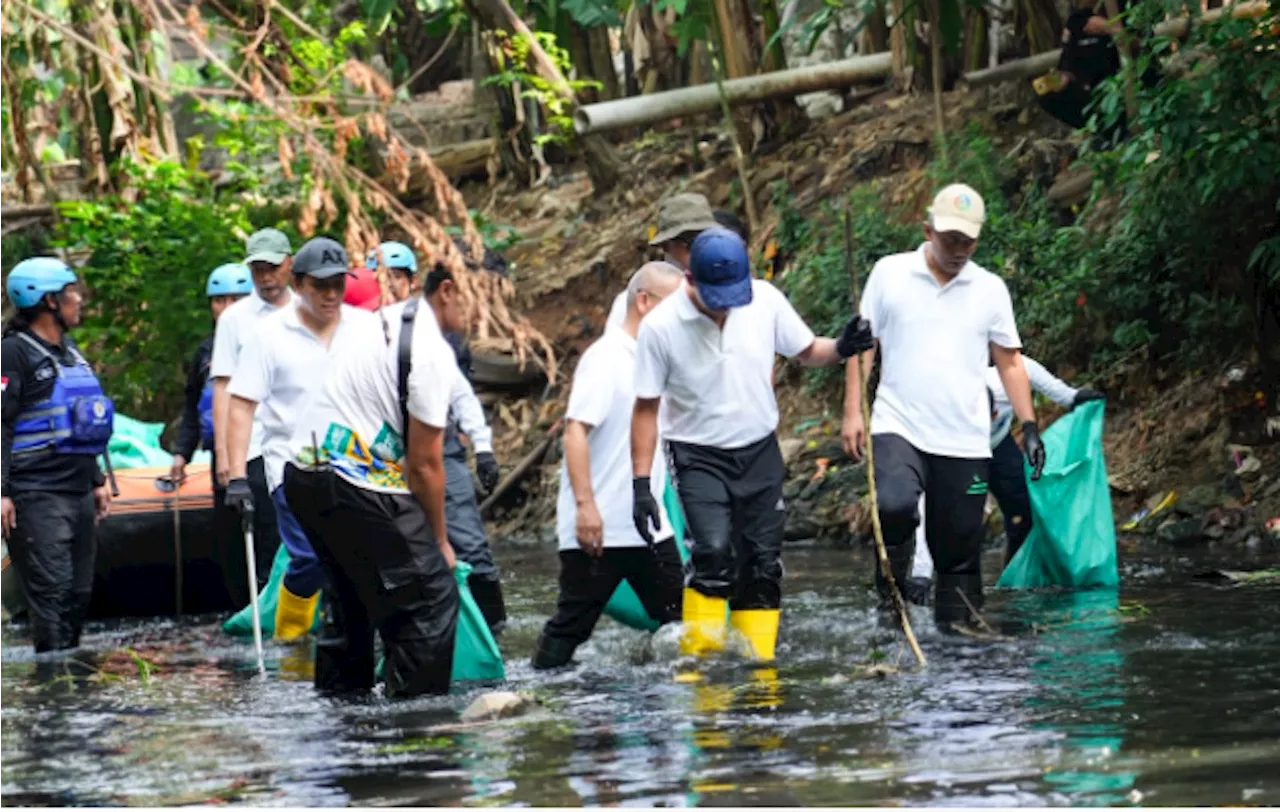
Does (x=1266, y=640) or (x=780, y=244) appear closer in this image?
(x=1266, y=640)

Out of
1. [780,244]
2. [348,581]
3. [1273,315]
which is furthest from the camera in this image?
[780,244]

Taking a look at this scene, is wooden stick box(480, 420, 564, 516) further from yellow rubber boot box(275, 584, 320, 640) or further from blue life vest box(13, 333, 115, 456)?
blue life vest box(13, 333, 115, 456)

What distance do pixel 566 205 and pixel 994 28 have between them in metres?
5.11

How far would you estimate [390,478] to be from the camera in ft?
28.9

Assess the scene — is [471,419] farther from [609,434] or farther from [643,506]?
[643,506]

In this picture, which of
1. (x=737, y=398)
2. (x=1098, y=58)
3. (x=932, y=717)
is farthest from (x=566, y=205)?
(x=932, y=717)

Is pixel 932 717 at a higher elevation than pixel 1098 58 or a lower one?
lower

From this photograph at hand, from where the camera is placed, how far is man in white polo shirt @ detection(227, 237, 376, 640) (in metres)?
Answer: 11.2

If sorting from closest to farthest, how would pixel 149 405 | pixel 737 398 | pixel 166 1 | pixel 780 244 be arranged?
pixel 737 398 < pixel 166 1 < pixel 780 244 < pixel 149 405

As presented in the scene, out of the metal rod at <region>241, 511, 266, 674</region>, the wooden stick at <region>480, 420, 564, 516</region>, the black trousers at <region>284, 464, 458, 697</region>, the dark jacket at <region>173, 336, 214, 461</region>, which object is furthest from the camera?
the wooden stick at <region>480, 420, 564, 516</region>

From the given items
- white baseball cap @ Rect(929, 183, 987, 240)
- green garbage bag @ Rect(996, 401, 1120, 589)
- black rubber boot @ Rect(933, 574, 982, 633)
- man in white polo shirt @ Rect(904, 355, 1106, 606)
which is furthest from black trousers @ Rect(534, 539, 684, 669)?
green garbage bag @ Rect(996, 401, 1120, 589)

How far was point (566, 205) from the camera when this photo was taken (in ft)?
80.6

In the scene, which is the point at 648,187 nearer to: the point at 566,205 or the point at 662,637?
the point at 566,205

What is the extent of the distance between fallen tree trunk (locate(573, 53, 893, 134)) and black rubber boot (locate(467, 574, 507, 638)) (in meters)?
10.8
